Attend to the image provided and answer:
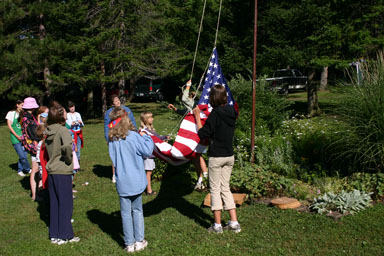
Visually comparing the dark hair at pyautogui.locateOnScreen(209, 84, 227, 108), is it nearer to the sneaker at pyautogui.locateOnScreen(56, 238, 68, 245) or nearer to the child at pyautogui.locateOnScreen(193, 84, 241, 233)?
the child at pyautogui.locateOnScreen(193, 84, 241, 233)

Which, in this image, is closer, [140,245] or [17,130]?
[140,245]

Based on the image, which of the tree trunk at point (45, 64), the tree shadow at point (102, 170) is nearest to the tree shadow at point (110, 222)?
the tree shadow at point (102, 170)

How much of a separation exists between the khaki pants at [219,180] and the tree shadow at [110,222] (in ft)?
4.55

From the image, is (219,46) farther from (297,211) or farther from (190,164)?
(297,211)

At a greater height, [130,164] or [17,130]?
[130,164]

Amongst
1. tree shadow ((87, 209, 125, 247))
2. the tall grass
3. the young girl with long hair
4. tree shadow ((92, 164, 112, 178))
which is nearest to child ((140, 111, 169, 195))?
tree shadow ((87, 209, 125, 247))

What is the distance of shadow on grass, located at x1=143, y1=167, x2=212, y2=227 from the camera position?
6.07 m

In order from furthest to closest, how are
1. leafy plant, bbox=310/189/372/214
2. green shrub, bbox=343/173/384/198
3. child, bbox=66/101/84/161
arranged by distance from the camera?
child, bbox=66/101/84/161
green shrub, bbox=343/173/384/198
leafy plant, bbox=310/189/372/214

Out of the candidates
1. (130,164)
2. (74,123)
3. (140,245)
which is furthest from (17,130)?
(140,245)

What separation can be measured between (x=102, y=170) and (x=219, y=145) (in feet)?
17.5

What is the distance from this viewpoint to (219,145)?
508cm

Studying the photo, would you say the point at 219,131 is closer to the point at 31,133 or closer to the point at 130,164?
the point at 130,164

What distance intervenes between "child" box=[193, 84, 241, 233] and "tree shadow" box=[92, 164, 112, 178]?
14.7 feet

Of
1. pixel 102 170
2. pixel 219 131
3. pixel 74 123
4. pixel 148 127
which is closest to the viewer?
pixel 219 131
